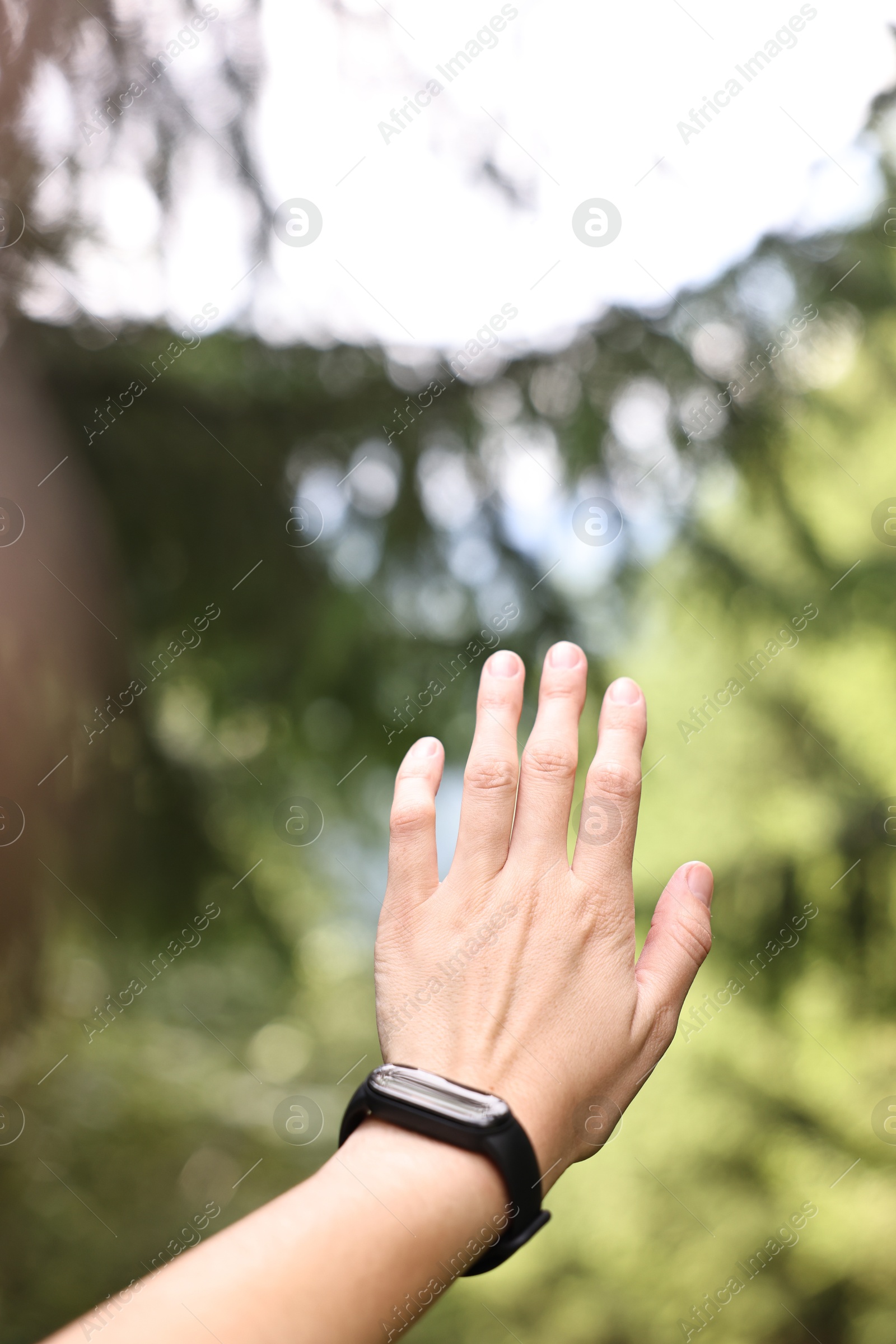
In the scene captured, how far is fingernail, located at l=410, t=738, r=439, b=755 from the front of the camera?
1.01m

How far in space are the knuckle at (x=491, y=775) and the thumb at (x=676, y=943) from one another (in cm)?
26

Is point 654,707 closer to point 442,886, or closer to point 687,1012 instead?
point 687,1012

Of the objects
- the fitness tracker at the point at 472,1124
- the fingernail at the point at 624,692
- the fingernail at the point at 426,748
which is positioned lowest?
the fitness tracker at the point at 472,1124

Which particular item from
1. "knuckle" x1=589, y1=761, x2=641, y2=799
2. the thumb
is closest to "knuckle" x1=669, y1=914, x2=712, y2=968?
the thumb

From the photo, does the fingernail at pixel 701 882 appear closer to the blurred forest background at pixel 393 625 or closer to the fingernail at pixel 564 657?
the fingernail at pixel 564 657

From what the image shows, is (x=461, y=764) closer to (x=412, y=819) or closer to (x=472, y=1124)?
(x=412, y=819)

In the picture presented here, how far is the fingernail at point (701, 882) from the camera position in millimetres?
1031

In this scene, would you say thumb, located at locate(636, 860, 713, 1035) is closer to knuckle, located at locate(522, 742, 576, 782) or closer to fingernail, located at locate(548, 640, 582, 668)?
knuckle, located at locate(522, 742, 576, 782)

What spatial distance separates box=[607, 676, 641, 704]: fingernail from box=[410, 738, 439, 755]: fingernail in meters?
0.25

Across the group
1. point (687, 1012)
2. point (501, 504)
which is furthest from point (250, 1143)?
point (501, 504)

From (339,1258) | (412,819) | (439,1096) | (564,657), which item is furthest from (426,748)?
(339,1258)

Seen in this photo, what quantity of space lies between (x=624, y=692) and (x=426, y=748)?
0.28 m

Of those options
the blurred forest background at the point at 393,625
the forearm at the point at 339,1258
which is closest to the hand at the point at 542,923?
the forearm at the point at 339,1258

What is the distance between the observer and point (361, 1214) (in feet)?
2.20
